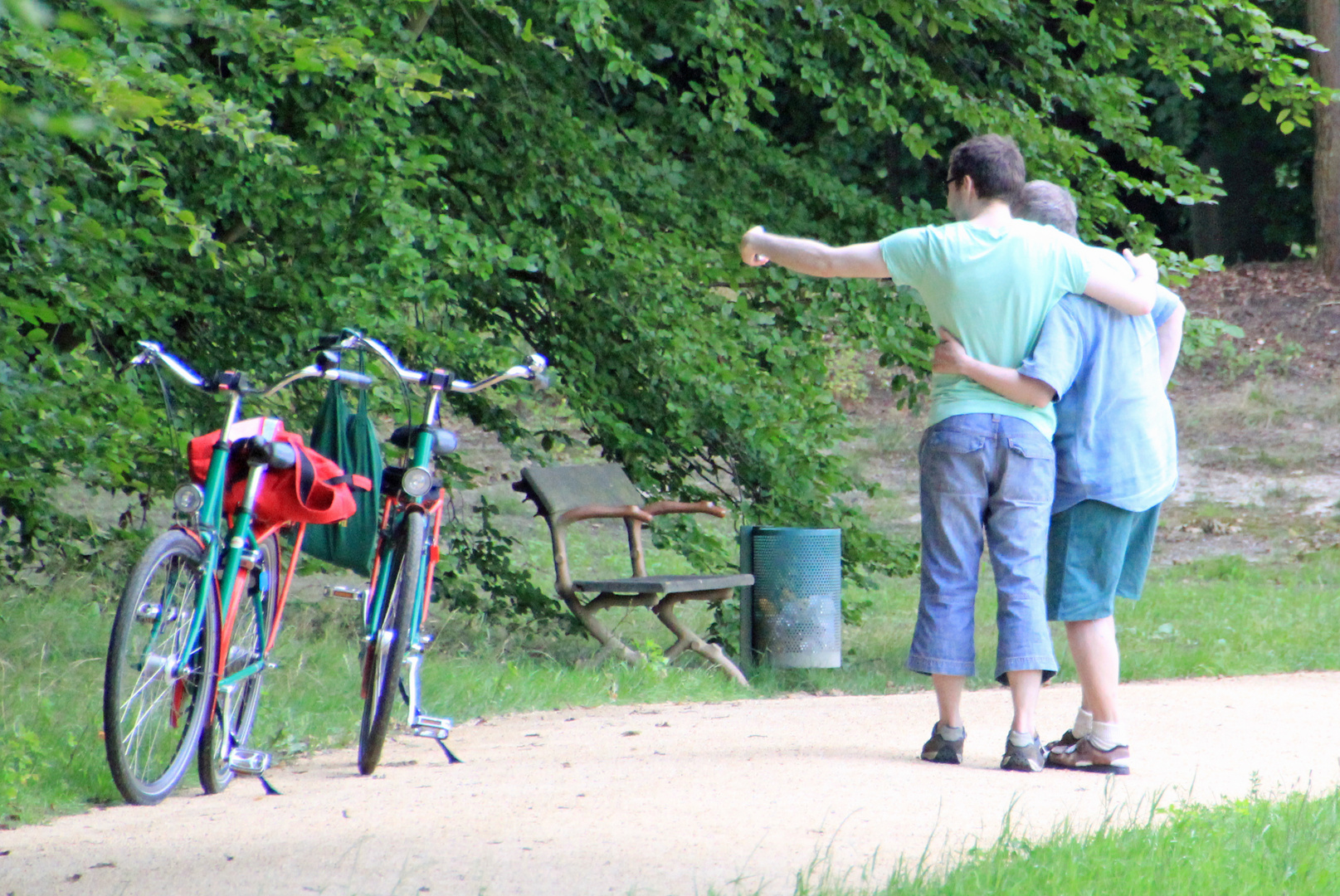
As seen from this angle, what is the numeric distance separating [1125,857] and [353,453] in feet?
9.12

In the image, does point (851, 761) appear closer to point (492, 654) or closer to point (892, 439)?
point (492, 654)

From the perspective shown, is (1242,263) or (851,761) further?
(1242,263)

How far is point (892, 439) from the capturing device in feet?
65.0

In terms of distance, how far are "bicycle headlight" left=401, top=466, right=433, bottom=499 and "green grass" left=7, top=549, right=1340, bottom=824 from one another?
3.15ft

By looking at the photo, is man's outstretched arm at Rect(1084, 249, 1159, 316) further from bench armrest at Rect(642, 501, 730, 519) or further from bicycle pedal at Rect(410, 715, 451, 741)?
bench armrest at Rect(642, 501, 730, 519)

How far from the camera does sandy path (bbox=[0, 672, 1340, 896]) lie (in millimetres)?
3207

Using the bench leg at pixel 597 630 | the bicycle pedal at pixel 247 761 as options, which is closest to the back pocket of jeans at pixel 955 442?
the bicycle pedal at pixel 247 761

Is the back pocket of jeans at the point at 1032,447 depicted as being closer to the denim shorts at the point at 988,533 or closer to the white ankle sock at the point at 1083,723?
the denim shorts at the point at 988,533

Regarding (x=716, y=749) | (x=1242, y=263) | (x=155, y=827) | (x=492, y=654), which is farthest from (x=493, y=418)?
(x=1242, y=263)

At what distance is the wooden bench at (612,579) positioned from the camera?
23.2 feet

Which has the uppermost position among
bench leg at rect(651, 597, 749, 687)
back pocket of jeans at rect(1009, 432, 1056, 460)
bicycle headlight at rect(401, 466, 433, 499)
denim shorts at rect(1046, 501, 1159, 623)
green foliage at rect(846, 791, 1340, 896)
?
back pocket of jeans at rect(1009, 432, 1056, 460)

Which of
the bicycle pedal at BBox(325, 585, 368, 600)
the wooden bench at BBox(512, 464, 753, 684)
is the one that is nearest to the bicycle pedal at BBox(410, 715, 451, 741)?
the bicycle pedal at BBox(325, 585, 368, 600)

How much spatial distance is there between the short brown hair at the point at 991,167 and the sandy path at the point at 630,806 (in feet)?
5.70

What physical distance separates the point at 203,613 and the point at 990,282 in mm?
2449
